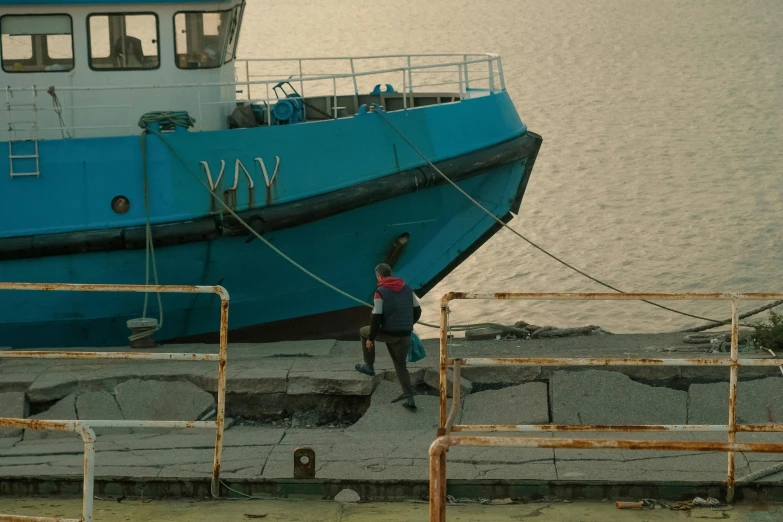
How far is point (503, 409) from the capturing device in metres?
7.25

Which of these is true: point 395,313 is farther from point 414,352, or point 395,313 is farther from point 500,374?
point 500,374

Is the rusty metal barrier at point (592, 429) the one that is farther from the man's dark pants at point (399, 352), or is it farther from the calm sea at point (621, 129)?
the calm sea at point (621, 129)

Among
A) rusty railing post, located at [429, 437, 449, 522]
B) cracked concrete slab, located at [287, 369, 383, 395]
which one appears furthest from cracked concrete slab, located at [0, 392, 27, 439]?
rusty railing post, located at [429, 437, 449, 522]

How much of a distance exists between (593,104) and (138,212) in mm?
18697

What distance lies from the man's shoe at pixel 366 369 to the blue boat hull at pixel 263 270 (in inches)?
91.4

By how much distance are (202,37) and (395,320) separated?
13.7 feet

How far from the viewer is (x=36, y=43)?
10.0m

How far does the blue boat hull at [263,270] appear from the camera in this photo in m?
9.61

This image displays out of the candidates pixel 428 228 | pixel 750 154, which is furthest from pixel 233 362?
pixel 750 154

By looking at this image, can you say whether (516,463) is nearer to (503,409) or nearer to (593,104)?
(503,409)

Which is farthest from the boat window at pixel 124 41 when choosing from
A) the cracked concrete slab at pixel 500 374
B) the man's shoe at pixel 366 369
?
the cracked concrete slab at pixel 500 374

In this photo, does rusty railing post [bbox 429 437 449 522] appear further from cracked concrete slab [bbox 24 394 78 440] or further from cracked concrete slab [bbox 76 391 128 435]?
cracked concrete slab [bbox 24 394 78 440]

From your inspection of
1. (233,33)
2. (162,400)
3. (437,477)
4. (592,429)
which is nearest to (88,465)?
(437,477)

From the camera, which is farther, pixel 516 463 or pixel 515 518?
pixel 516 463
